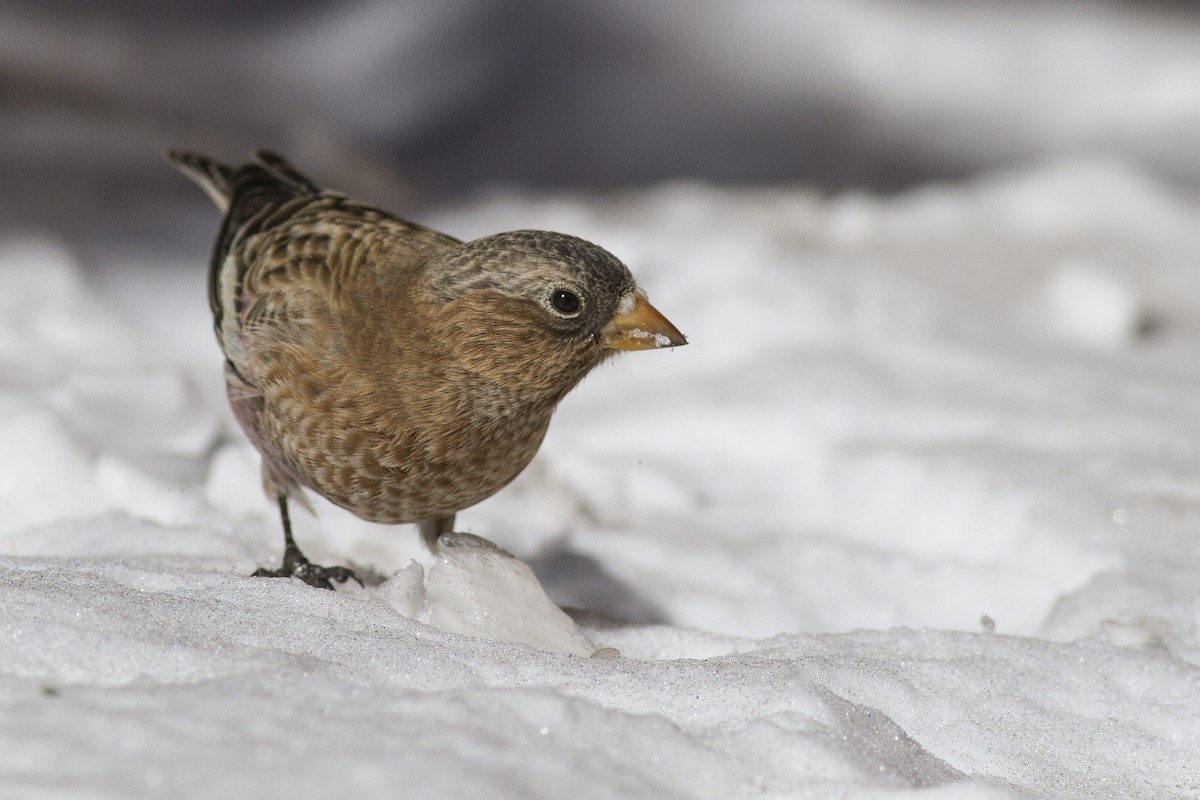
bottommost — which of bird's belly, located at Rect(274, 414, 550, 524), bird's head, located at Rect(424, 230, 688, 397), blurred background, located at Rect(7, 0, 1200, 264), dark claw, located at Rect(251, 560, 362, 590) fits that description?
dark claw, located at Rect(251, 560, 362, 590)

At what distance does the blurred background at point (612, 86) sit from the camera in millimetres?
7711

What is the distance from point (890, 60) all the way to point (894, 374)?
3.69m

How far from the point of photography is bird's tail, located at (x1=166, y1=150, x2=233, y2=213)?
13.9 ft

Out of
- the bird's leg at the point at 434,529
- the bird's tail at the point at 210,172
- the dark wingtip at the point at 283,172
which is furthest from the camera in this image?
the bird's tail at the point at 210,172

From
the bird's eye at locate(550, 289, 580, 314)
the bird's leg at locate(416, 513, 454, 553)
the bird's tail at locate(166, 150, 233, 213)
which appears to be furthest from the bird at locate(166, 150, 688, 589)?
the bird's tail at locate(166, 150, 233, 213)

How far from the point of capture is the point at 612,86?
8.31 metres

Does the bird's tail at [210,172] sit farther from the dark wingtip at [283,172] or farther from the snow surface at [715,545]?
the snow surface at [715,545]

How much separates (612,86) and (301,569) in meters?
5.59

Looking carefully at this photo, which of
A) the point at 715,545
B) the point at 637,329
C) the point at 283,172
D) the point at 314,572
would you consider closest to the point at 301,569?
the point at 314,572

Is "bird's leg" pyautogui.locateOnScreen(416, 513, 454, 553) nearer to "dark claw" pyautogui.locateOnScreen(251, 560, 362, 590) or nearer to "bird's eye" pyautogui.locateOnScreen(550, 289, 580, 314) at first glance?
"dark claw" pyautogui.locateOnScreen(251, 560, 362, 590)

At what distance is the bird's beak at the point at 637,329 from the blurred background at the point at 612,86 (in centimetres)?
447

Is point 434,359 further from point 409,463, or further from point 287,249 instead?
point 287,249

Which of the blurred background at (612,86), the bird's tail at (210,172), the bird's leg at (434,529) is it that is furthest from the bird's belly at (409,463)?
the blurred background at (612,86)

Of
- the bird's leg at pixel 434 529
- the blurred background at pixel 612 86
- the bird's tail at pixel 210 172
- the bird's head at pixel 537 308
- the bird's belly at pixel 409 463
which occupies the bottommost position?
the bird's leg at pixel 434 529
